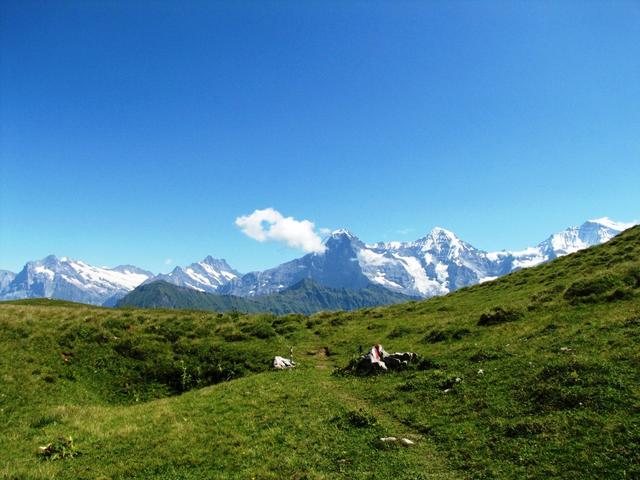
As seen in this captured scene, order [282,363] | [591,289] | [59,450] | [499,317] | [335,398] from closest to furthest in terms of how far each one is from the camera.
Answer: [59,450], [335,398], [591,289], [282,363], [499,317]

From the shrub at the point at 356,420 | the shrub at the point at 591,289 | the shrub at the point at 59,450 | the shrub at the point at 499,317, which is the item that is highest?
the shrub at the point at 591,289

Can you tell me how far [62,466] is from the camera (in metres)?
16.4

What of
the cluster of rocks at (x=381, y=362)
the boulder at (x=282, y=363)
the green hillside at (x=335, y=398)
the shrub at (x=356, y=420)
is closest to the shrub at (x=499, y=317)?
the green hillside at (x=335, y=398)

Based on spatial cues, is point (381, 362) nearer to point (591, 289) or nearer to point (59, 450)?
point (59, 450)

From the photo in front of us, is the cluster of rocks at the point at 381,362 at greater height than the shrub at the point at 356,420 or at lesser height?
greater

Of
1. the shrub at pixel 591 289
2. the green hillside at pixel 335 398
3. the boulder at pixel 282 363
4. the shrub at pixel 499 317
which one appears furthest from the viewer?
the shrub at pixel 499 317

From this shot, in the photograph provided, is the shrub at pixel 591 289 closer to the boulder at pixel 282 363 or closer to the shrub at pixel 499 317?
the shrub at pixel 499 317

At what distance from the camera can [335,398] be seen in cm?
2267

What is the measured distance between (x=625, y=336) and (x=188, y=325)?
38.3 meters

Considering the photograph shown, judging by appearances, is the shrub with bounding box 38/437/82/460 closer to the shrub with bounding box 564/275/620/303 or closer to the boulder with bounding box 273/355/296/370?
the boulder with bounding box 273/355/296/370

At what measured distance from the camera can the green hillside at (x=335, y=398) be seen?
1431 cm

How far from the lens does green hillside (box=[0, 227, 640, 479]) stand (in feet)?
47.0

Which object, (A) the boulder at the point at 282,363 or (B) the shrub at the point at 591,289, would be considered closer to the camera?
(B) the shrub at the point at 591,289

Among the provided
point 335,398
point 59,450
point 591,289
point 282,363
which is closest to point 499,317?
point 591,289
